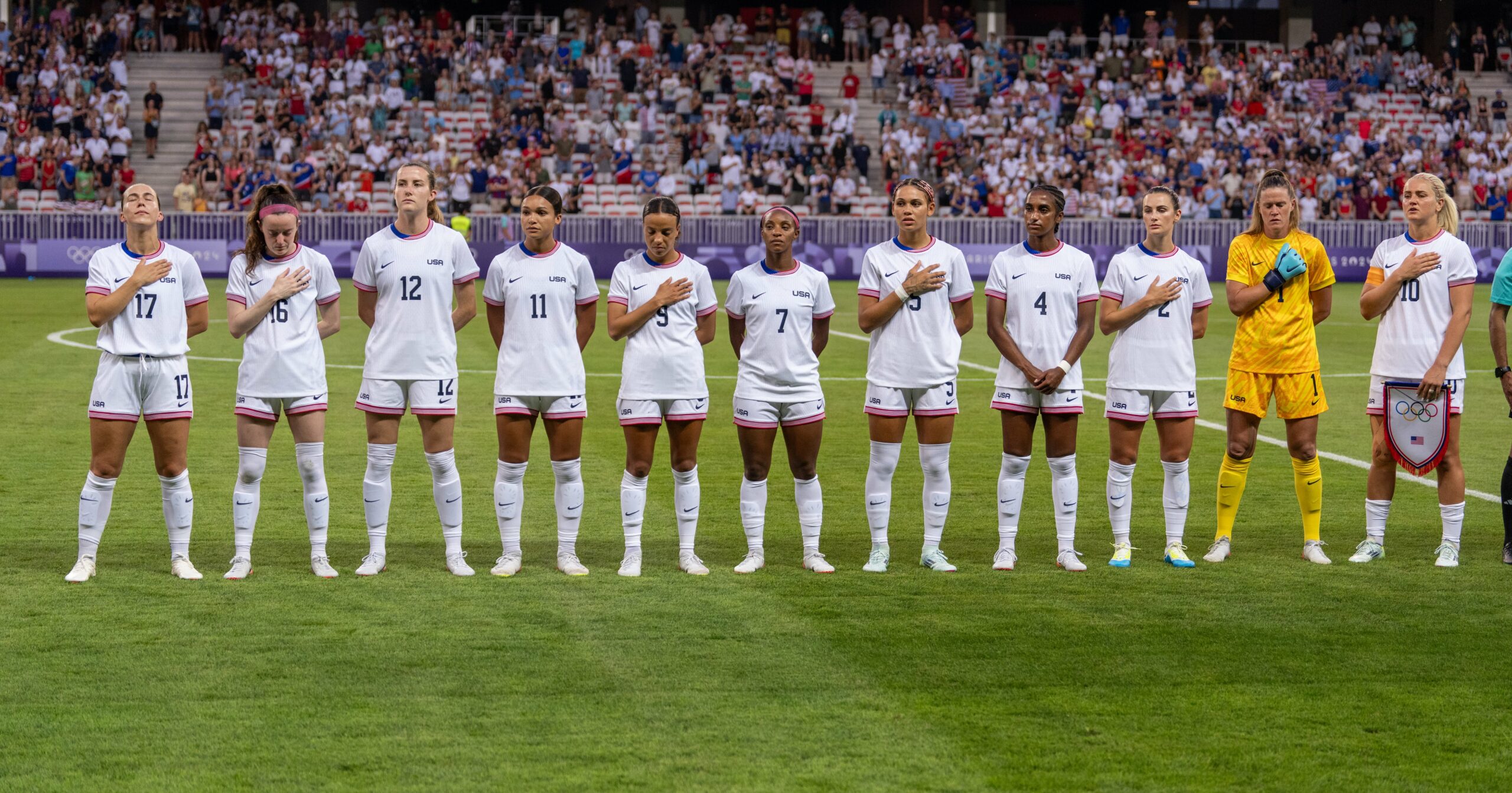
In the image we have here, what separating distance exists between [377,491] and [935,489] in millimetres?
2805

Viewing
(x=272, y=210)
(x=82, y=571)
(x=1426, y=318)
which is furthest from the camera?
(x=1426, y=318)

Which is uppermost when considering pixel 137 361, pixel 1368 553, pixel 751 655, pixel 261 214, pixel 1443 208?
pixel 1443 208

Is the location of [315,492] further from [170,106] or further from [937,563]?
[170,106]

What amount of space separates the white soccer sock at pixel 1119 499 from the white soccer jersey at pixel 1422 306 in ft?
4.91

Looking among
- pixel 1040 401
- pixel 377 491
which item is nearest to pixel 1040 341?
pixel 1040 401

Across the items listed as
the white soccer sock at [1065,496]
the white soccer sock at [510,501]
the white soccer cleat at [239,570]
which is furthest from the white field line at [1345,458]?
the white soccer cleat at [239,570]

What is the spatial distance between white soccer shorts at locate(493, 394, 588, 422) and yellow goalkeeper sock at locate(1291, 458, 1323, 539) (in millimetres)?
3809

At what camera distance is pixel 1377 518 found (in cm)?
871

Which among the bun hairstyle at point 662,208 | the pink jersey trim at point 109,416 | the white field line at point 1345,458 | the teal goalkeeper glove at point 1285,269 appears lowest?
the white field line at point 1345,458

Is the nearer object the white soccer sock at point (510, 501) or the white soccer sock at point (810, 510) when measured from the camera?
the white soccer sock at point (510, 501)

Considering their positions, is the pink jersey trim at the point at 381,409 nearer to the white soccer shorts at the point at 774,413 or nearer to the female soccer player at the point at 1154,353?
the white soccer shorts at the point at 774,413

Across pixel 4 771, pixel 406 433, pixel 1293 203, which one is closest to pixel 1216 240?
pixel 406 433

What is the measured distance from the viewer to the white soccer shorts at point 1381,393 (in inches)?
332

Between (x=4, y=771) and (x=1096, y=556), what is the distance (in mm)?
5586
